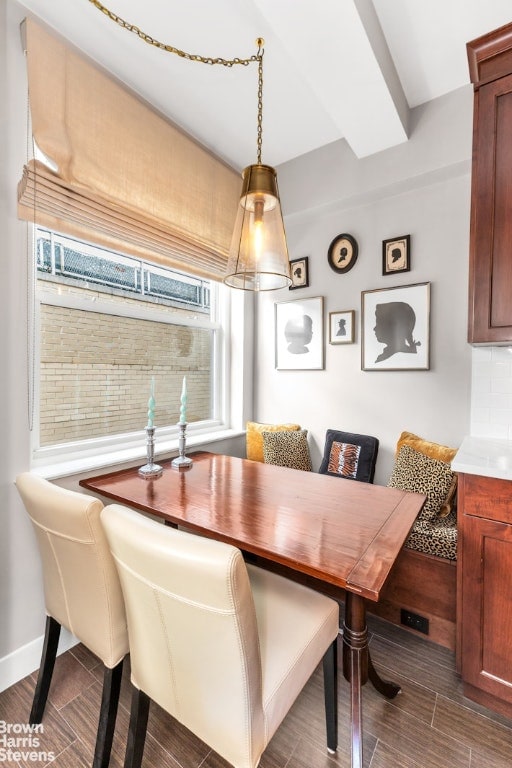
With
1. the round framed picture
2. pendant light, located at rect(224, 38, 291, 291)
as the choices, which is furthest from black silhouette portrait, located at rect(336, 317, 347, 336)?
pendant light, located at rect(224, 38, 291, 291)

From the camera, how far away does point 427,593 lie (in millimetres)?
1644

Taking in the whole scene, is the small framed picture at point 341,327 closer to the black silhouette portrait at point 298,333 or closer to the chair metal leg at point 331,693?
the black silhouette portrait at point 298,333

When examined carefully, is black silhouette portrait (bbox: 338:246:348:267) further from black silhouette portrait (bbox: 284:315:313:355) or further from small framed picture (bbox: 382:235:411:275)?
black silhouette portrait (bbox: 284:315:313:355)

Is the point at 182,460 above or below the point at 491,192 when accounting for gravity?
below

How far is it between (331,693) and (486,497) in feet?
2.98

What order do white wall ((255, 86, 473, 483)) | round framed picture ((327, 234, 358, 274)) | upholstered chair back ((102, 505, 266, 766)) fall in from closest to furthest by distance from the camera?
upholstered chair back ((102, 505, 266, 766)) < white wall ((255, 86, 473, 483)) < round framed picture ((327, 234, 358, 274))

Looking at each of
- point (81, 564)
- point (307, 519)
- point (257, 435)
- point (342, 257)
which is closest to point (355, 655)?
point (307, 519)

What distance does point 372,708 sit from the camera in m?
1.38

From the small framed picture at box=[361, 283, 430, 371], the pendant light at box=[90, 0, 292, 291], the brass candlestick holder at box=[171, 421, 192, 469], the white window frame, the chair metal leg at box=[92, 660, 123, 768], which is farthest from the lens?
the small framed picture at box=[361, 283, 430, 371]

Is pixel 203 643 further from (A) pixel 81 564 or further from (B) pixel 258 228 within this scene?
(B) pixel 258 228

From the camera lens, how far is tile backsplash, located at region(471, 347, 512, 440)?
6.23ft

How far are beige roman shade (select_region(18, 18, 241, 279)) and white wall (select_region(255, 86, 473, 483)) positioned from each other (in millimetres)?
711

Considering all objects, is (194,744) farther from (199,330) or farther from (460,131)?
(460,131)

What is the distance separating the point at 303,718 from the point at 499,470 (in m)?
1.22
